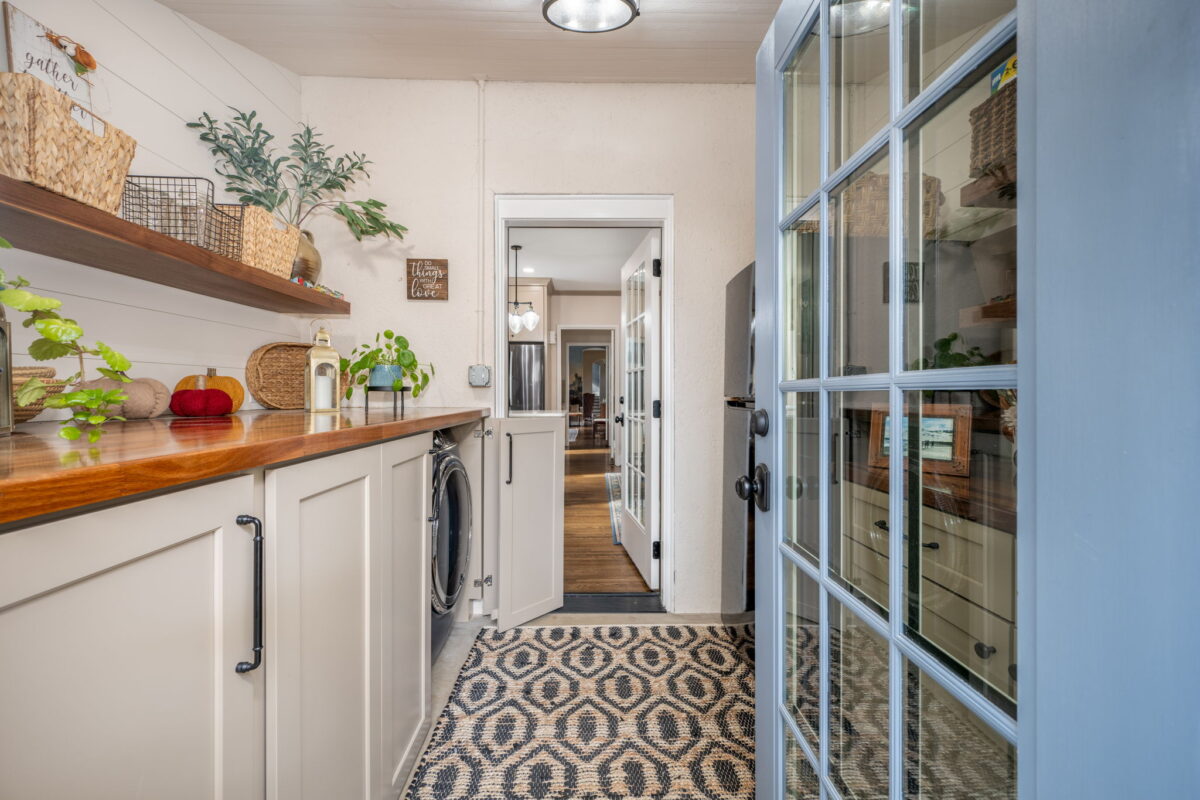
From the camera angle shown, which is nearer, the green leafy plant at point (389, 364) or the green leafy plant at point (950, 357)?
the green leafy plant at point (950, 357)

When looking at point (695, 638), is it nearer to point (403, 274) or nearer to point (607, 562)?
point (607, 562)

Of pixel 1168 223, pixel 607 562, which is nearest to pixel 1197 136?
pixel 1168 223

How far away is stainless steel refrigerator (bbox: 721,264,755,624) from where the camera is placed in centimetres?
218

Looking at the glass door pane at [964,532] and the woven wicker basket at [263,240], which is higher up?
the woven wicker basket at [263,240]

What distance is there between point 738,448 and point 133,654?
2.02 m

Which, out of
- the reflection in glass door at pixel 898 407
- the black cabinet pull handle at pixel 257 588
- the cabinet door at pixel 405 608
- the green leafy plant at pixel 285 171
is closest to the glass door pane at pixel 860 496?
the reflection in glass door at pixel 898 407

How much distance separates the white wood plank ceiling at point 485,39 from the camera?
212cm

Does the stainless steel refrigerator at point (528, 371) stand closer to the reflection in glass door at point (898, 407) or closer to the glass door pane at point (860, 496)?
the reflection in glass door at point (898, 407)

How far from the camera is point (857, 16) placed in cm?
82

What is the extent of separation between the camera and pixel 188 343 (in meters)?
1.90

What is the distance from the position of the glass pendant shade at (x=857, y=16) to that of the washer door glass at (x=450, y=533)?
166 centimetres

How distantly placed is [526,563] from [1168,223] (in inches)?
96.4

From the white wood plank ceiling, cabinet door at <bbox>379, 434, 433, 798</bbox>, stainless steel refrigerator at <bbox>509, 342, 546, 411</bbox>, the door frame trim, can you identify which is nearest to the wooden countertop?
cabinet door at <bbox>379, 434, 433, 798</bbox>

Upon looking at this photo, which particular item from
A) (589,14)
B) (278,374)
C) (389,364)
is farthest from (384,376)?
(589,14)
